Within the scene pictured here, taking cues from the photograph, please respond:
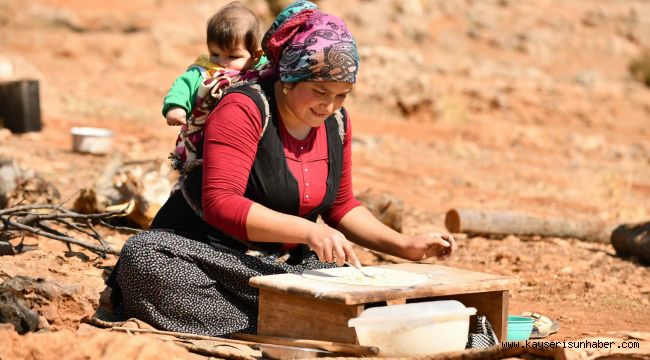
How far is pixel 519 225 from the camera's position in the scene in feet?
25.3

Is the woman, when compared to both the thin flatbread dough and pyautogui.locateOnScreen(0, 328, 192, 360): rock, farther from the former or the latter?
pyautogui.locateOnScreen(0, 328, 192, 360): rock

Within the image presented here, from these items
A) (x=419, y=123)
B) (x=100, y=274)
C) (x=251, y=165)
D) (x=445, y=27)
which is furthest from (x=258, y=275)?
(x=445, y=27)

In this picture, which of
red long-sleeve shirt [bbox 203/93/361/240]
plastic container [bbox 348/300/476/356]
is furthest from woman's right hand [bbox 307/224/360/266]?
red long-sleeve shirt [bbox 203/93/361/240]

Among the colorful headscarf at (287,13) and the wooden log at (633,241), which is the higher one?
the colorful headscarf at (287,13)

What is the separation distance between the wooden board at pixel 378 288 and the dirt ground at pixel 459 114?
0.93 metres

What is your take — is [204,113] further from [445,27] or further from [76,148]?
[445,27]

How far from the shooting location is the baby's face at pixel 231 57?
4.65 m

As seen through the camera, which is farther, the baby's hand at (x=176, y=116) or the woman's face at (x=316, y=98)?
the baby's hand at (x=176, y=116)

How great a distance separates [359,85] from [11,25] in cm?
719

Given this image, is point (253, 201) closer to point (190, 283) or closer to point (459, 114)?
point (190, 283)

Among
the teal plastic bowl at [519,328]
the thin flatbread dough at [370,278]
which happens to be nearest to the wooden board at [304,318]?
the thin flatbread dough at [370,278]

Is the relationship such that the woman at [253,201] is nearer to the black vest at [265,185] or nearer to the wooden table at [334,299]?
the black vest at [265,185]

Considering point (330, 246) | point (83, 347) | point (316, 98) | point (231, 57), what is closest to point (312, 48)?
point (316, 98)

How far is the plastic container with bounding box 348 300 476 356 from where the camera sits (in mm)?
3713
